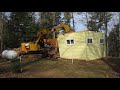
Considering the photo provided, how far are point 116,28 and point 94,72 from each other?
640 inches

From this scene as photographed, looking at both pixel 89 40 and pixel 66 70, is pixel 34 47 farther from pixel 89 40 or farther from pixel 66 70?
pixel 66 70

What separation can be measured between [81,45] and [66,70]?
4.26m

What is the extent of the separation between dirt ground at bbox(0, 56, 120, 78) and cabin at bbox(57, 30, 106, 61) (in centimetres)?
69

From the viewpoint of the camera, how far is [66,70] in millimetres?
13664

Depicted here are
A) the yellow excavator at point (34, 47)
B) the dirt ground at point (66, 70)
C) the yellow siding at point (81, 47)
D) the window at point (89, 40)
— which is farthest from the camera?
the window at point (89, 40)

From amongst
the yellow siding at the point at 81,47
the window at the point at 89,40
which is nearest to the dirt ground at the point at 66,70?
the yellow siding at the point at 81,47

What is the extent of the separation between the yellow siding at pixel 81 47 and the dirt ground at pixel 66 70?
0.68 meters

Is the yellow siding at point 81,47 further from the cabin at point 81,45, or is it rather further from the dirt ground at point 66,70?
the dirt ground at point 66,70

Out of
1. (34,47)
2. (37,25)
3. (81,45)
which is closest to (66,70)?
(81,45)

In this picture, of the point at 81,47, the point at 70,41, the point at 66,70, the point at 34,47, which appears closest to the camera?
the point at 66,70

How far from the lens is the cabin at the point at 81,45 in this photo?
17.3 m

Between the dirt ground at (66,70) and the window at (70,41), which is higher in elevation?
the window at (70,41)

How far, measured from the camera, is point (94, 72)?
13.2 m
